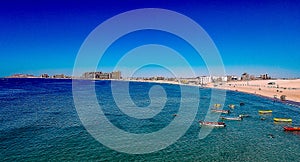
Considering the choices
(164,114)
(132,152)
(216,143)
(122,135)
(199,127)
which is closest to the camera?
(132,152)

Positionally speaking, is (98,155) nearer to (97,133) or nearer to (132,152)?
(132,152)

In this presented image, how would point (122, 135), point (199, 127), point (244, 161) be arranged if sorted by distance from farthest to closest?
point (199, 127) → point (122, 135) → point (244, 161)

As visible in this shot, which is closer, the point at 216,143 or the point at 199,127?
the point at 216,143

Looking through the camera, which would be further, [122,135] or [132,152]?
[122,135]

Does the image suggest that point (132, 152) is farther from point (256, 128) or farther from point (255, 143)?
point (256, 128)

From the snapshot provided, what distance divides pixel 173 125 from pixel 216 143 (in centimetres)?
1390

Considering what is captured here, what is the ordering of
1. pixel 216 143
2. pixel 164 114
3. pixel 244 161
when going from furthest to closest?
pixel 164 114 < pixel 216 143 < pixel 244 161

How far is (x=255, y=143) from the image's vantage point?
41531 mm

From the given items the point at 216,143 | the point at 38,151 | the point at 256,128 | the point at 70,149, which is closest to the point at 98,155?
the point at 70,149

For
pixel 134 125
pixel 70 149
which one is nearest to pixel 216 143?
pixel 134 125

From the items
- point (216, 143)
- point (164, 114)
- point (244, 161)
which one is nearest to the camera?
point (244, 161)

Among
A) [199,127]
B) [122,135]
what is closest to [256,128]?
[199,127]

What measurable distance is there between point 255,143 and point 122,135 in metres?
21.9

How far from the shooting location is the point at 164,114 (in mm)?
67750
